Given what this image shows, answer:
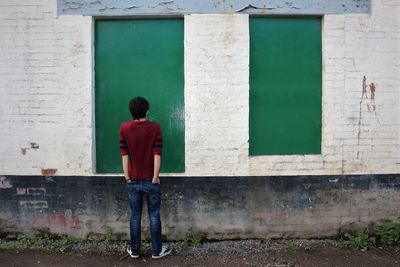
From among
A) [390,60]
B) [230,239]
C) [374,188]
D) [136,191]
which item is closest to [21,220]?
[136,191]

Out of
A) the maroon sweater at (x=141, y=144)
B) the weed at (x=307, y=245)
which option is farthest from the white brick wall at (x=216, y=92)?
the weed at (x=307, y=245)

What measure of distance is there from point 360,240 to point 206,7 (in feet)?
11.6

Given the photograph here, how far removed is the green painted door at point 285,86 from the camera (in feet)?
19.1

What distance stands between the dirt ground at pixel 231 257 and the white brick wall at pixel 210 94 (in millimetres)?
973

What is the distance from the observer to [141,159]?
16.5 feet

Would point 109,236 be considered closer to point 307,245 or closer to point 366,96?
point 307,245

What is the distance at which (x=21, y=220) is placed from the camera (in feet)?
19.2

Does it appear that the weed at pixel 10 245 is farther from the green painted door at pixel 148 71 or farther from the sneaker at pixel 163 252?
the sneaker at pixel 163 252

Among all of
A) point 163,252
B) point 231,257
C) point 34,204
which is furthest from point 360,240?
point 34,204

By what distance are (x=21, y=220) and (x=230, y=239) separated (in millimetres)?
2759

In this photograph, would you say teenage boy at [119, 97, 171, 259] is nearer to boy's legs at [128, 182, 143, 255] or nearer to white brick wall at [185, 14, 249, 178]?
boy's legs at [128, 182, 143, 255]

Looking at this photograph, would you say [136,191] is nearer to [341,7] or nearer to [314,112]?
[314,112]

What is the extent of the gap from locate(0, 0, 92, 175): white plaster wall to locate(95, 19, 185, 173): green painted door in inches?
9.7

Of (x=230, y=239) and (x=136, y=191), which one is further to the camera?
(x=230, y=239)
